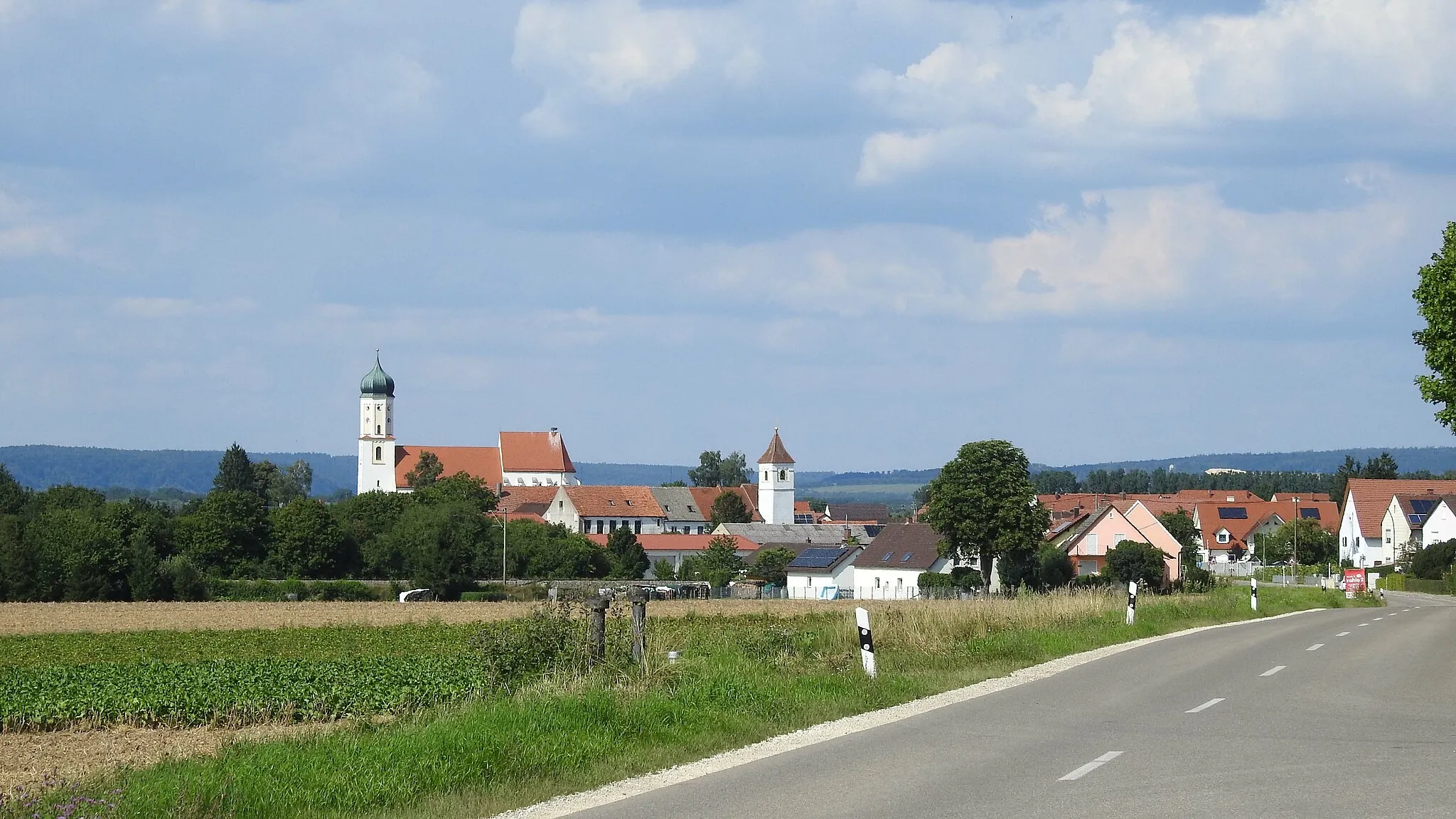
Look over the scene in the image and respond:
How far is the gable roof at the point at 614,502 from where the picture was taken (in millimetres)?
163250

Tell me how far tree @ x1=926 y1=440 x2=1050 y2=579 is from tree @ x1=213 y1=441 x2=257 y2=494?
12024 centimetres

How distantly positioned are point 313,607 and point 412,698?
163 feet

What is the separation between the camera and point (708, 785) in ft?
36.6

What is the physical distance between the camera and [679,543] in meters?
145

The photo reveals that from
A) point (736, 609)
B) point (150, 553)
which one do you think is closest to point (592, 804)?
point (736, 609)

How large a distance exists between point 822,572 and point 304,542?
3694cm

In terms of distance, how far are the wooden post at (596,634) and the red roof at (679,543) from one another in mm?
122625

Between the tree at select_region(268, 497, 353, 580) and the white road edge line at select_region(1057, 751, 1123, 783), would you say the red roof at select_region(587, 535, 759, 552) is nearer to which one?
the tree at select_region(268, 497, 353, 580)

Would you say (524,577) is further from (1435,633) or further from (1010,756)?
(1010,756)

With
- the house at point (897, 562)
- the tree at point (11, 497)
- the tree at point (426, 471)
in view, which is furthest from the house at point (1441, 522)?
the tree at point (426, 471)

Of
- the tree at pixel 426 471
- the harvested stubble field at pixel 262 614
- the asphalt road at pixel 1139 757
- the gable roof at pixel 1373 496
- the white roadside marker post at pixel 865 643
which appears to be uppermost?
the tree at pixel 426 471

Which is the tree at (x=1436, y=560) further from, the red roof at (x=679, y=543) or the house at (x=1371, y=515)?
the red roof at (x=679, y=543)

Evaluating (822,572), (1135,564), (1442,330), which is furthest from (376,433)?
(1442,330)

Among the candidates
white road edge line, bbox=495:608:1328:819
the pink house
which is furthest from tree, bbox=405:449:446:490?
white road edge line, bbox=495:608:1328:819
